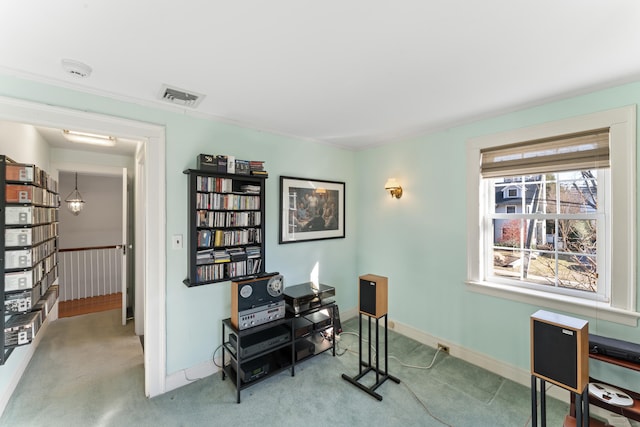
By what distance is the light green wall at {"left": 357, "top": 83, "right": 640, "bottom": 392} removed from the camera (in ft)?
7.47

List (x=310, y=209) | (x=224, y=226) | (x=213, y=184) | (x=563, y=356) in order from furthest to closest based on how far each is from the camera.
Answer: (x=310, y=209)
(x=224, y=226)
(x=213, y=184)
(x=563, y=356)

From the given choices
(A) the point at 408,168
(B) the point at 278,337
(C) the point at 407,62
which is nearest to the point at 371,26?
(C) the point at 407,62

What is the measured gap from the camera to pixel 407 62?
162 cm

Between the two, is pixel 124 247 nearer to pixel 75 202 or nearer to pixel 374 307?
pixel 75 202

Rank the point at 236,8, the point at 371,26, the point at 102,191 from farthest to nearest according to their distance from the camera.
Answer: the point at 102,191 → the point at 371,26 → the point at 236,8

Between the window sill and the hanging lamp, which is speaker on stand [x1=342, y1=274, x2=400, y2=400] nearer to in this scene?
the window sill

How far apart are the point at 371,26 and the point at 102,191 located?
Result: 19.5ft

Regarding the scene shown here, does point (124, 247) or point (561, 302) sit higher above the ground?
point (124, 247)

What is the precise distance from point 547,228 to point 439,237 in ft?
2.91

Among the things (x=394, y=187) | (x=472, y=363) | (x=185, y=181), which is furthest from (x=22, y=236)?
(x=472, y=363)

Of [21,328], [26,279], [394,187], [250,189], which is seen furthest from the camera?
[394,187]

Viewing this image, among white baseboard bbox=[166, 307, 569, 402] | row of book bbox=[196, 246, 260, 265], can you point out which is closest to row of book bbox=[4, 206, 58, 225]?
row of book bbox=[196, 246, 260, 265]

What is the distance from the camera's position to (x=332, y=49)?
4.90 feet

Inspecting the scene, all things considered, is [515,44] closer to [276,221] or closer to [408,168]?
[408,168]
